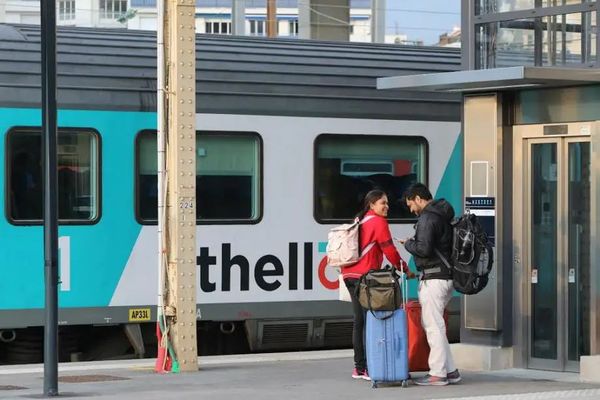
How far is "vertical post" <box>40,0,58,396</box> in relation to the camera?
10.3 m

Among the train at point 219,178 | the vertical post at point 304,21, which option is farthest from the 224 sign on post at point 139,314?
the vertical post at point 304,21

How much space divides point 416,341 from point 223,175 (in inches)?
144

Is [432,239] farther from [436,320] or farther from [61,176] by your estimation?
[61,176]

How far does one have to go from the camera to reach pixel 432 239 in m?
10.9

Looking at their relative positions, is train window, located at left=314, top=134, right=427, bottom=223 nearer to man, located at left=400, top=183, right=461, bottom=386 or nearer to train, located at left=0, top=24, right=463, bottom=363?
train, located at left=0, top=24, right=463, bottom=363

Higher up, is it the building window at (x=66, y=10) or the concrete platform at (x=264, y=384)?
the building window at (x=66, y=10)

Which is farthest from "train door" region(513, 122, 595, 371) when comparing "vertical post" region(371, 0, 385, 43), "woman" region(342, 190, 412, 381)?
"vertical post" region(371, 0, 385, 43)

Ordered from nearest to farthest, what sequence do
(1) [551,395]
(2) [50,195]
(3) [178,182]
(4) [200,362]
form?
(2) [50,195], (1) [551,395], (3) [178,182], (4) [200,362]

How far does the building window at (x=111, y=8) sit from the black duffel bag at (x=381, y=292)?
8964cm

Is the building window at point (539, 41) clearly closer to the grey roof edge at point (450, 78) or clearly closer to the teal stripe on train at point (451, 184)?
the grey roof edge at point (450, 78)

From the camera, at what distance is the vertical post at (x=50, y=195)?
33.7 feet

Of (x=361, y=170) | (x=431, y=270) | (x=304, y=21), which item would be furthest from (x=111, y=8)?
(x=431, y=270)

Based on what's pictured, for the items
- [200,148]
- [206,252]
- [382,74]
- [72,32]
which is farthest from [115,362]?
[382,74]

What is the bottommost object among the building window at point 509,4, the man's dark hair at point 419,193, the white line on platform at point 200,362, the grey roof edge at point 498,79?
the white line on platform at point 200,362
